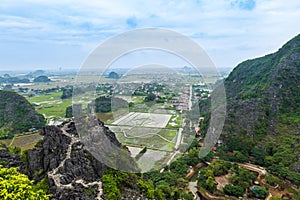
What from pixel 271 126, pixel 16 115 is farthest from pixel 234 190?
pixel 16 115

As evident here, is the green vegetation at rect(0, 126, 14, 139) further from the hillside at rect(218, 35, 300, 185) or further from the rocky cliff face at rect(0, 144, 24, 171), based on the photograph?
the hillside at rect(218, 35, 300, 185)

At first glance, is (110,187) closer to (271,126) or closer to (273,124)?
(271,126)

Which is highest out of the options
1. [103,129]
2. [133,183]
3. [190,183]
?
[103,129]

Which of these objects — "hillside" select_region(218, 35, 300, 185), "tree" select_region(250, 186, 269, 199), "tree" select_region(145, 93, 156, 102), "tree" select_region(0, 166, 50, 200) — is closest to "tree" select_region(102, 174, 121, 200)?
"tree" select_region(0, 166, 50, 200)

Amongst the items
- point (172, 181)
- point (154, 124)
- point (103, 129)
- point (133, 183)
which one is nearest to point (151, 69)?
point (154, 124)

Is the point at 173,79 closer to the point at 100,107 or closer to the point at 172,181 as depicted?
the point at 100,107

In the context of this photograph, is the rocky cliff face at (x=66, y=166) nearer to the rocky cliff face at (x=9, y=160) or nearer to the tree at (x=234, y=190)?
the rocky cliff face at (x=9, y=160)
